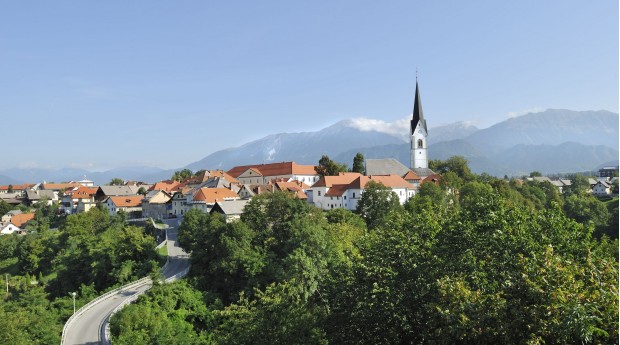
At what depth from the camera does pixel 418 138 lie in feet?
318

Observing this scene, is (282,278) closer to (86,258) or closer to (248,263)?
(248,263)

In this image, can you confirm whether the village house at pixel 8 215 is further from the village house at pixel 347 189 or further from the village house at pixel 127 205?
the village house at pixel 347 189

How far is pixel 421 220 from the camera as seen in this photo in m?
19.7

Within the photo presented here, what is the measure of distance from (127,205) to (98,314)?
173ft

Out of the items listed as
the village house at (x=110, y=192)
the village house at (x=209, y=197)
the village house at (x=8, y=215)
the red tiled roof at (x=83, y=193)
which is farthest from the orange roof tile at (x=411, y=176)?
the village house at (x=8, y=215)

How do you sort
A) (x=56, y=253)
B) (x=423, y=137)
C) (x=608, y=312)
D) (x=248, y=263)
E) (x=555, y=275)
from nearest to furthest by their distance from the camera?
1. (x=608, y=312)
2. (x=555, y=275)
3. (x=248, y=263)
4. (x=56, y=253)
5. (x=423, y=137)

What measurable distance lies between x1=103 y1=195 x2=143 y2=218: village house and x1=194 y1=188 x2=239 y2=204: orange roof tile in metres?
19.0

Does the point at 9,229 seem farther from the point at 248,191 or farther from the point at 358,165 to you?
the point at 358,165

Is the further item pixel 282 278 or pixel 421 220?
pixel 282 278

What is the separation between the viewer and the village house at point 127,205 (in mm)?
80562

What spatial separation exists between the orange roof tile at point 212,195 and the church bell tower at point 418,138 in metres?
43.5

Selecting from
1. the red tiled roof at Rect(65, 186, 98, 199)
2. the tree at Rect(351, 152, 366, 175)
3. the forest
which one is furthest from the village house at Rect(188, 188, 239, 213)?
the red tiled roof at Rect(65, 186, 98, 199)

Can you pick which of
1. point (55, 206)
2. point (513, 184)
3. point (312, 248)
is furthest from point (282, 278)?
point (55, 206)

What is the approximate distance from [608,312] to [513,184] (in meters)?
75.3
